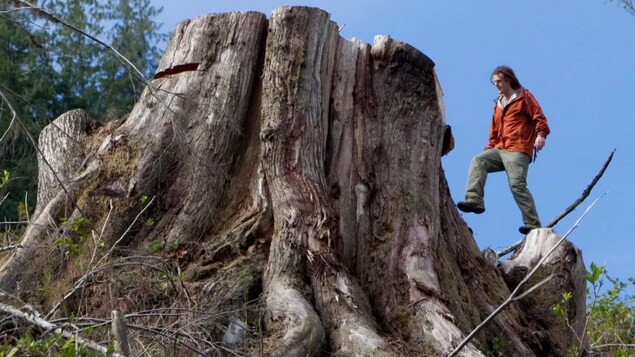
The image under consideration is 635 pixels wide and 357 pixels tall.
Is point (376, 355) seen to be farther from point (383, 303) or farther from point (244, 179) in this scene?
point (244, 179)

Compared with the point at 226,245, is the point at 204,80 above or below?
above

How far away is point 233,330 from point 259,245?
0.82m

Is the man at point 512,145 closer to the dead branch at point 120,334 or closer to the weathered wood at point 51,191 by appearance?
the weathered wood at point 51,191

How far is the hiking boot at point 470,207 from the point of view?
9453 mm

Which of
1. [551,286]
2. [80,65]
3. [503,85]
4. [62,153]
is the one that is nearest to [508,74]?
[503,85]

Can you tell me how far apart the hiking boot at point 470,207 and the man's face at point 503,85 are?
1.08 meters

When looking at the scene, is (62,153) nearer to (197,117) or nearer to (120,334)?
(197,117)

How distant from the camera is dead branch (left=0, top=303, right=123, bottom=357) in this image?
5.09m

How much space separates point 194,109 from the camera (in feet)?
25.9

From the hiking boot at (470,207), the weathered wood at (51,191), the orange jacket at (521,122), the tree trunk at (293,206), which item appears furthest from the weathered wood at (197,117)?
the orange jacket at (521,122)

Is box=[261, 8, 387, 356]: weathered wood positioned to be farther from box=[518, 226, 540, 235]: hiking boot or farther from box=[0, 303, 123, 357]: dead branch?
box=[518, 226, 540, 235]: hiking boot

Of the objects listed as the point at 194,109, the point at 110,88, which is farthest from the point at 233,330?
the point at 110,88

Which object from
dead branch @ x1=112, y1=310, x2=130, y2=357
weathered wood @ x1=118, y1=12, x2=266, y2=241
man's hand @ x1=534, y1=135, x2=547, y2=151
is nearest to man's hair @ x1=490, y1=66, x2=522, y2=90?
man's hand @ x1=534, y1=135, x2=547, y2=151

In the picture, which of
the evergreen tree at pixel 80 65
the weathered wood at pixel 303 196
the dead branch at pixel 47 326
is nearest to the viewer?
the dead branch at pixel 47 326
